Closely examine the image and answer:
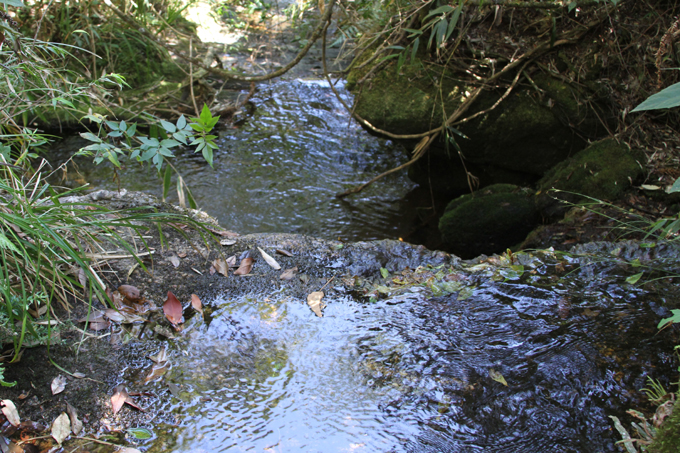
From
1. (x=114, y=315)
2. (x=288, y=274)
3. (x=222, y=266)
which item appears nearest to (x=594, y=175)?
(x=288, y=274)

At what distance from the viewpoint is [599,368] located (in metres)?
1.57

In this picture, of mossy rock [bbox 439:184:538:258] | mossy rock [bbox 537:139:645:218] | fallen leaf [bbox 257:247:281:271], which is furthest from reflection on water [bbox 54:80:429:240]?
fallen leaf [bbox 257:247:281:271]

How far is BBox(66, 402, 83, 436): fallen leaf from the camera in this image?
1.38 m

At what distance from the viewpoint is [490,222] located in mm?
3244

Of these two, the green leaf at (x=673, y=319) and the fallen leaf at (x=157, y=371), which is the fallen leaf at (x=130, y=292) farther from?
the green leaf at (x=673, y=319)

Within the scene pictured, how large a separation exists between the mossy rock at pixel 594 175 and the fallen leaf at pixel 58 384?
275 centimetres

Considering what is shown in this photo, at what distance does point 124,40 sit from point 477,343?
5.80m

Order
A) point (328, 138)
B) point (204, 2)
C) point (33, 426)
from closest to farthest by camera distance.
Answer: point (33, 426) < point (328, 138) < point (204, 2)

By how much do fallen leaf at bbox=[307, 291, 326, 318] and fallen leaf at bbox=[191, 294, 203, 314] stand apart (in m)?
0.48

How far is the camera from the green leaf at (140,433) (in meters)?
1.39

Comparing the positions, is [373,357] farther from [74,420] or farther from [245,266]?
[74,420]

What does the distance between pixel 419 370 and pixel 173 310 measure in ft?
3.44

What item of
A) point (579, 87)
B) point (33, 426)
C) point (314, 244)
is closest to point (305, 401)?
point (33, 426)

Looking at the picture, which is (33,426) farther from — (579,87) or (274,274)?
(579,87)
